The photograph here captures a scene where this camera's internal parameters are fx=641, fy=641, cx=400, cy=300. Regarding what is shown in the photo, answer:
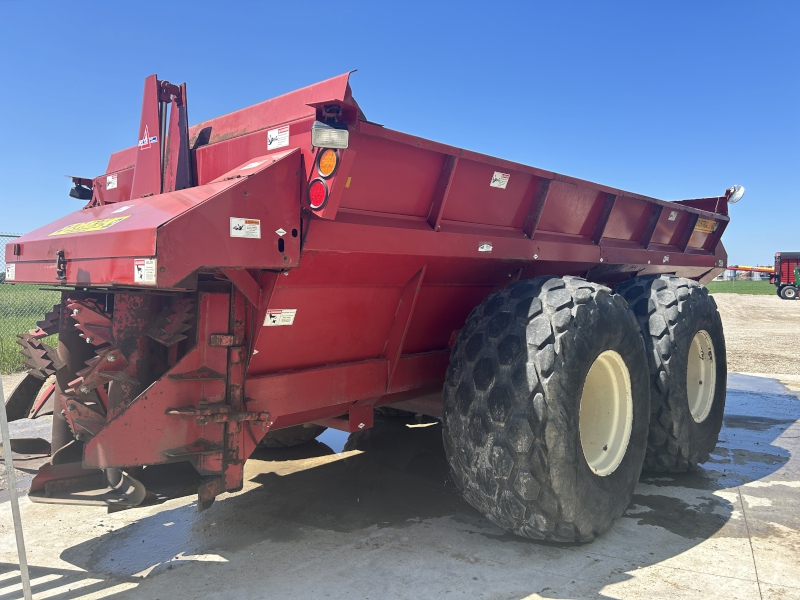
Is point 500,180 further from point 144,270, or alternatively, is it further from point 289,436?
point 289,436

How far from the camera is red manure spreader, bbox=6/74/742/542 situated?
9.58ft

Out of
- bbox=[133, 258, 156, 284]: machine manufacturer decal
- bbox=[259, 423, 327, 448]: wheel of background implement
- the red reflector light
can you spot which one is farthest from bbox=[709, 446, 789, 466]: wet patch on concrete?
bbox=[133, 258, 156, 284]: machine manufacturer decal

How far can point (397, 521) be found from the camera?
396 cm

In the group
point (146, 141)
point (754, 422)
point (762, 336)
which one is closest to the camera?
point (146, 141)

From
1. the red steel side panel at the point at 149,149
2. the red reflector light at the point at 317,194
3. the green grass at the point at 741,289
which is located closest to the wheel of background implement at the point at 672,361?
the red reflector light at the point at 317,194

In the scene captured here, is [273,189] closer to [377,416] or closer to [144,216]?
[144,216]

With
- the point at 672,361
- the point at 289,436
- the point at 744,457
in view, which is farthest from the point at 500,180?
the point at 744,457

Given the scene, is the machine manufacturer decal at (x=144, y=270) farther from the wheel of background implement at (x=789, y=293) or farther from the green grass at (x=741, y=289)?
the green grass at (x=741, y=289)

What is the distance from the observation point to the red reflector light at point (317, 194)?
294cm

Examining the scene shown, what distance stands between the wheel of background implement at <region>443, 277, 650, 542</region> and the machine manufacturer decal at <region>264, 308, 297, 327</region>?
1.03 meters

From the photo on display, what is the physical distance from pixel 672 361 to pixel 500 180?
1.97m

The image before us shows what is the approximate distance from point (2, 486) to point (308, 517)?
7.78 ft

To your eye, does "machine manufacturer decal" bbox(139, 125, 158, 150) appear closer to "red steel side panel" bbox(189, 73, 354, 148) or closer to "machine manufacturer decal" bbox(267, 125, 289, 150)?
"red steel side panel" bbox(189, 73, 354, 148)

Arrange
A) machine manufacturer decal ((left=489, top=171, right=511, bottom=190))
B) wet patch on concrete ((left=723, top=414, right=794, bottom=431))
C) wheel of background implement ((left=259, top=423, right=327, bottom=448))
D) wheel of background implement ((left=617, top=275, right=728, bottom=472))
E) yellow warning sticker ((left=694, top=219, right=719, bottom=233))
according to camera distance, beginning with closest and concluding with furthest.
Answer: machine manufacturer decal ((left=489, top=171, right=511, bottom=190))
wheel of background implement ((left=617, top=275, right=728, bottom=472))
wheel of background implement ((left=259, top=423, right=327, bottom=448))
yellow warning sticker ((left=694, top=219, right=719, bottom=233))
wet patch on concrete ((left=723, top=414, right=794, bottom=431))
